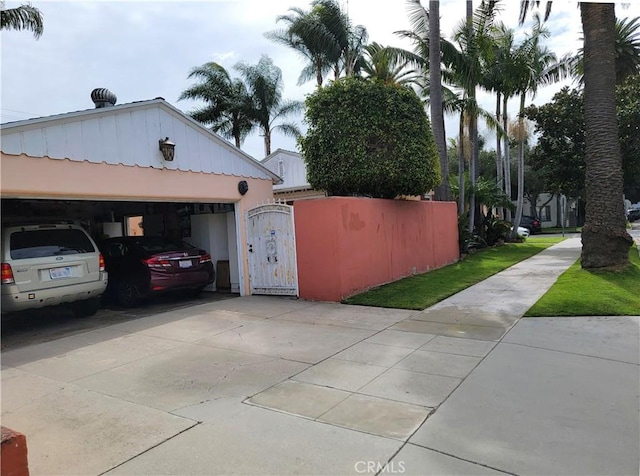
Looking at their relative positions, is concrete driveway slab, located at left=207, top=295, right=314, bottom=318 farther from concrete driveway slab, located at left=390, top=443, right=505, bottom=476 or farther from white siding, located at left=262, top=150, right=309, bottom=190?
white siding, located at left=262, top=150, right=309, bottom=190

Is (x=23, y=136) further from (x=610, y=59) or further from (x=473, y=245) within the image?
(x=473, y=245)

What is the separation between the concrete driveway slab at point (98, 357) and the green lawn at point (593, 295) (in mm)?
5797

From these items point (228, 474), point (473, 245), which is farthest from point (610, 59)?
point (228, 474)

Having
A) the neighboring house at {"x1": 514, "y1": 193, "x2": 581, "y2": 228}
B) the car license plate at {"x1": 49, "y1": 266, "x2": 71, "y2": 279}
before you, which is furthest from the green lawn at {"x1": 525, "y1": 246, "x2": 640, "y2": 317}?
the neighboring house at {"x1": 514, "y1": 193, "x2": 581, "y2": 228}

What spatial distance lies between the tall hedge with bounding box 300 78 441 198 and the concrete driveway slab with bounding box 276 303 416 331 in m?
3.32

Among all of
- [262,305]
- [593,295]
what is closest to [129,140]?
[262,305]

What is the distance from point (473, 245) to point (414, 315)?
40.1 feet

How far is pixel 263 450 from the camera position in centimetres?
333

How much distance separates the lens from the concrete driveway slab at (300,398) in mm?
4016

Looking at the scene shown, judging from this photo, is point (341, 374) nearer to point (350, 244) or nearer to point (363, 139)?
point (350, 244)

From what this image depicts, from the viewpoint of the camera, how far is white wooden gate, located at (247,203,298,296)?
377 inches

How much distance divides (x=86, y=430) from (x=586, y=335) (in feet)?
19.5

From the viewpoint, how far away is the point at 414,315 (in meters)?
7.70

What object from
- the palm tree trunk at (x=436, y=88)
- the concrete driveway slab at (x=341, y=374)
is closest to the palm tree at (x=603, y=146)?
the palm tree trunk at (x=436, y=88)
